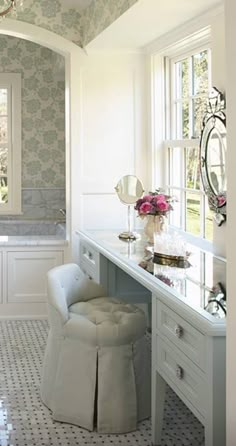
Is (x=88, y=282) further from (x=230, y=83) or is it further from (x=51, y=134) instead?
(x=51, y=134)

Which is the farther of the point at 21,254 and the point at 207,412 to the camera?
the point at 21,254

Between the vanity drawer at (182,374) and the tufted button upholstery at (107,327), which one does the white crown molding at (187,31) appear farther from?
the vanity drawer at (182,374)

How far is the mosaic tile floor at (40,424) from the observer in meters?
3.10

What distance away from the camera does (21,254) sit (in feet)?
17.9

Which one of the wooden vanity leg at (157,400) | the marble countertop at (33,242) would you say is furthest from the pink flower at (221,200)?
the marble countertop at (33,242)

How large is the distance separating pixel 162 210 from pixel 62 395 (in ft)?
4.65

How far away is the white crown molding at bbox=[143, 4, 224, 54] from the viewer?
149 inches

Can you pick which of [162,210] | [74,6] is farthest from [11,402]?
[74,6]

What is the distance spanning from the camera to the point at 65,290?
361 cm

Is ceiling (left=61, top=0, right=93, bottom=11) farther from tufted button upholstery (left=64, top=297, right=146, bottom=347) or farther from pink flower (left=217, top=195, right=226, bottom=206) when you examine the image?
tufted button upholstery (left=64, top=297, right=146, bottom=347)

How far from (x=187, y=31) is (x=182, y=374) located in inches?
96.0

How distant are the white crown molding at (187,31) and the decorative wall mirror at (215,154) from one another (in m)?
0.44

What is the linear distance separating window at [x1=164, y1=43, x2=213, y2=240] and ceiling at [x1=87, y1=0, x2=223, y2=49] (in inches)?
10.8

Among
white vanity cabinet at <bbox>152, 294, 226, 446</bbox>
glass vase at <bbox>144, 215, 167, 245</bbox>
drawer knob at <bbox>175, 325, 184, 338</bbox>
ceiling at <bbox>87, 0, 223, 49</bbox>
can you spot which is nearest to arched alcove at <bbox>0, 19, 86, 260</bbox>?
ceiling at <bbox>87, 0, 223, 49</bbox>
